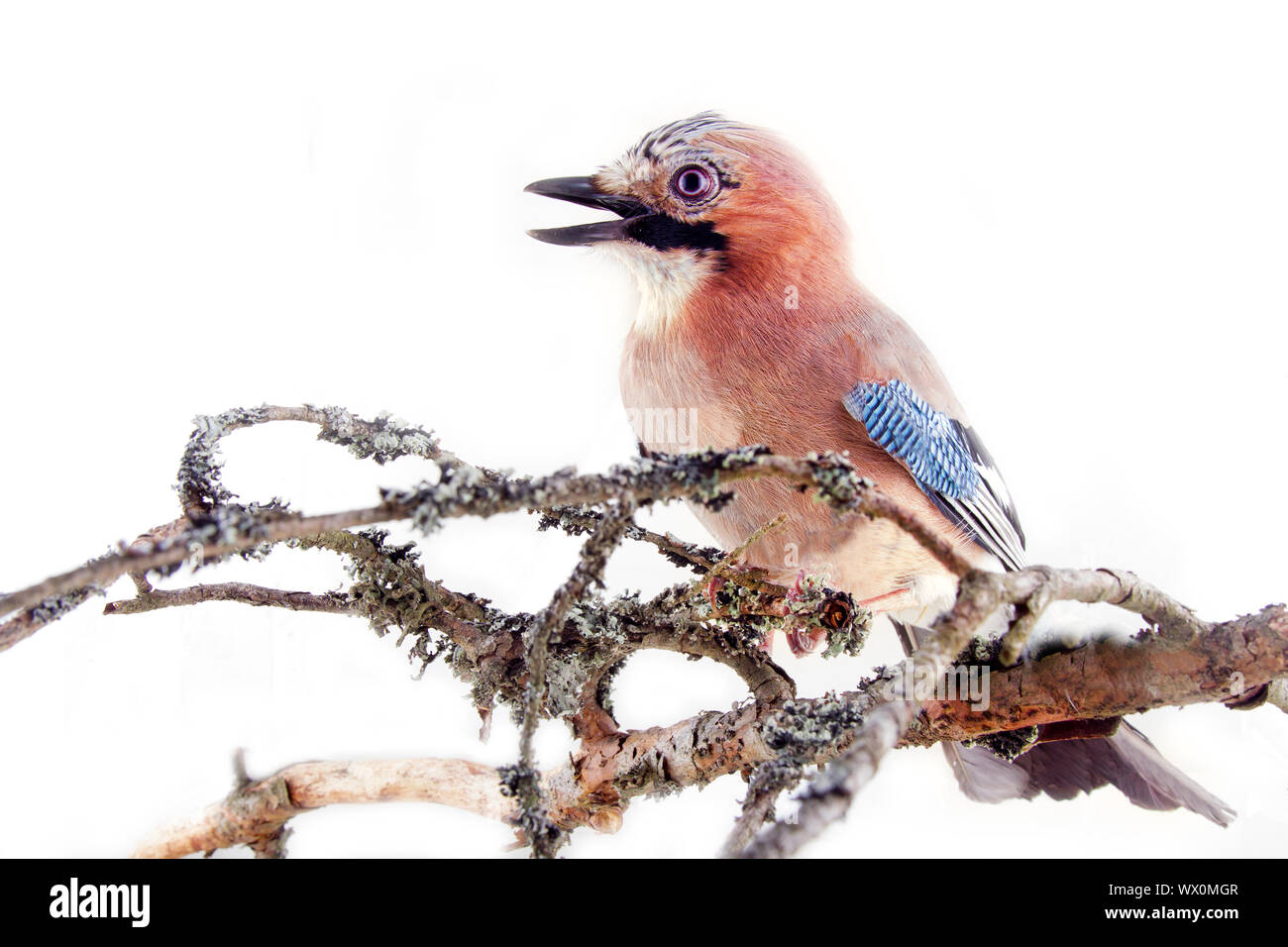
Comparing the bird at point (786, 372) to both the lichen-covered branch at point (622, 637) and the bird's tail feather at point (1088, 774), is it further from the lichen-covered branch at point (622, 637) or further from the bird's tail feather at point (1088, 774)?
the lichen-covered branch at point (622, 637)

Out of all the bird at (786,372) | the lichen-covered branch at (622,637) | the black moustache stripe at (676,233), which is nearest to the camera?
the lichen-covered branch at (622,637)

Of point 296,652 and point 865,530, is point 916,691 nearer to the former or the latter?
point 865,530

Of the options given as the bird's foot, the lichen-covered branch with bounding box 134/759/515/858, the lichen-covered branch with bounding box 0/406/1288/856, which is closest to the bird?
the lichen-covered branch with bounding box 0/406/1288/856

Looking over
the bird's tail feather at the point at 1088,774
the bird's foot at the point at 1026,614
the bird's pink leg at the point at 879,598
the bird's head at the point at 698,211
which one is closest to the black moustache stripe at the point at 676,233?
the bird's head at the point at 698,211

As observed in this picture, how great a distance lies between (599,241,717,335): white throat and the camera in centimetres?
175

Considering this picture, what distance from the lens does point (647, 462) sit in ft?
3.24

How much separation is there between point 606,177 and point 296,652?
139 centimetres

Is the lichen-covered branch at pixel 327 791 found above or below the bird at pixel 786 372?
below

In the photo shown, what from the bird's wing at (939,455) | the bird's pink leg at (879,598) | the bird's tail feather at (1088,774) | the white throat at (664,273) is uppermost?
the white throat at (664,273)

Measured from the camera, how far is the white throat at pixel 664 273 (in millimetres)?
1752

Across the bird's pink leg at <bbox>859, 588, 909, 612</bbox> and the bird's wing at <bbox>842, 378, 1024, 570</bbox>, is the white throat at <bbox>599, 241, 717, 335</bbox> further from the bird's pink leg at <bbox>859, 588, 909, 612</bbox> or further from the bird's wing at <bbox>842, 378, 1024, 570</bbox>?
the bird's pink leg at <bbox>859, 588, 909, 612</bbox>

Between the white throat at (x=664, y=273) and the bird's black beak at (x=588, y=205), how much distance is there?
0.03m
